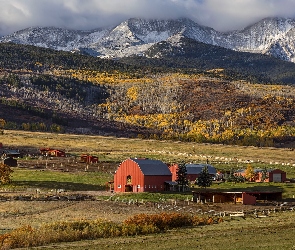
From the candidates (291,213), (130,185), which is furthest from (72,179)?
(291,213)

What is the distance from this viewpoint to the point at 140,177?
63312 millimetres

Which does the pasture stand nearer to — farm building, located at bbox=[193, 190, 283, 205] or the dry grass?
farm building, located at bbox=[193, 190, 283, 205]

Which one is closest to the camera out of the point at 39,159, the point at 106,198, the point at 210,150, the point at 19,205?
the point at 19,205

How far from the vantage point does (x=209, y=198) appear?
56406 mm

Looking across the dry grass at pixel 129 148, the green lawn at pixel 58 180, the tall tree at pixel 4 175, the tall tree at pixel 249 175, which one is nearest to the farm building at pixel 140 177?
the green lawn at pixel 58 180

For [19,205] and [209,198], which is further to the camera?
[209,198]

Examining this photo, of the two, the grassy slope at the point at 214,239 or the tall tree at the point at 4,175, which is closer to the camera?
the grassy slope at the point at 214,239

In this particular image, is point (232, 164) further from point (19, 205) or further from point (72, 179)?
point (19, 205)

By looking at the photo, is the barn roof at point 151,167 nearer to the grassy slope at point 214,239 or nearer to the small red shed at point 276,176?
the small red shed at point 276,176

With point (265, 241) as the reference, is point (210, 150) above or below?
above

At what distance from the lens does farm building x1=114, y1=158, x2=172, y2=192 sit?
6331 centimetres

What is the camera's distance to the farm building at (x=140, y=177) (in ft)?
208

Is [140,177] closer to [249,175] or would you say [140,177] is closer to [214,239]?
[249,175]

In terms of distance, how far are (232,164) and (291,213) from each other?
55.5m
